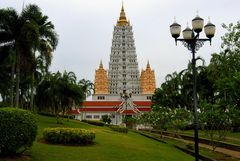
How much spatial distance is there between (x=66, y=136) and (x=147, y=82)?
96.3m

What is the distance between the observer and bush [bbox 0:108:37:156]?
624 inches

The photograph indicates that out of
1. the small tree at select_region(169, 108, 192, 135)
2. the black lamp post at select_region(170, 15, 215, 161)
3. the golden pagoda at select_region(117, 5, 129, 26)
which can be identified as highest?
the golden pagoda at select_region(117, 5, 129, 26)

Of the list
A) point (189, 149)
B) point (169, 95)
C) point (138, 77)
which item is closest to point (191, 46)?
point (189, 149)

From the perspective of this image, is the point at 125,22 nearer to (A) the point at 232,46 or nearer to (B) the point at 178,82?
(B) the point at 178,82

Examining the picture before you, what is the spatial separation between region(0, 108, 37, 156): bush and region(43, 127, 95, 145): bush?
5.92m

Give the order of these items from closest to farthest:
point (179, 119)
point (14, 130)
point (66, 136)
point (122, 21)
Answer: point (14, 130) → point (66, 136) → point (179, 119) → point (122, 21)

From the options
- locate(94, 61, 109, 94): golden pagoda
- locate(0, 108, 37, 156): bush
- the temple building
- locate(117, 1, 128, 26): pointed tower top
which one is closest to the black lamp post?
locate(0, 108, 37, 156): bush

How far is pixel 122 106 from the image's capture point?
100m

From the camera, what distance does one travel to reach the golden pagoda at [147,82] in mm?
117438

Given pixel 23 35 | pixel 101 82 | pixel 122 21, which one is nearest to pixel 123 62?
pixel 101 82

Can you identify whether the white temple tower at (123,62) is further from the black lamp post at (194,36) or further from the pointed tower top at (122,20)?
the black lamp post at (194,36)

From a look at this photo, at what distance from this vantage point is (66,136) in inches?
899

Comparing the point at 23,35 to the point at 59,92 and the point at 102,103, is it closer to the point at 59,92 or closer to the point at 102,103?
the point at 59,92

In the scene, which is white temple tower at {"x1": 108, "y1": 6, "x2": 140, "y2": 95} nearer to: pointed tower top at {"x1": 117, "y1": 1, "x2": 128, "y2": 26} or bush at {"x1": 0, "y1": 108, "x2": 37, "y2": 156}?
pointed tower top at {"x1": 117, "y1": 1, "x2": 128, "y2": 26}
